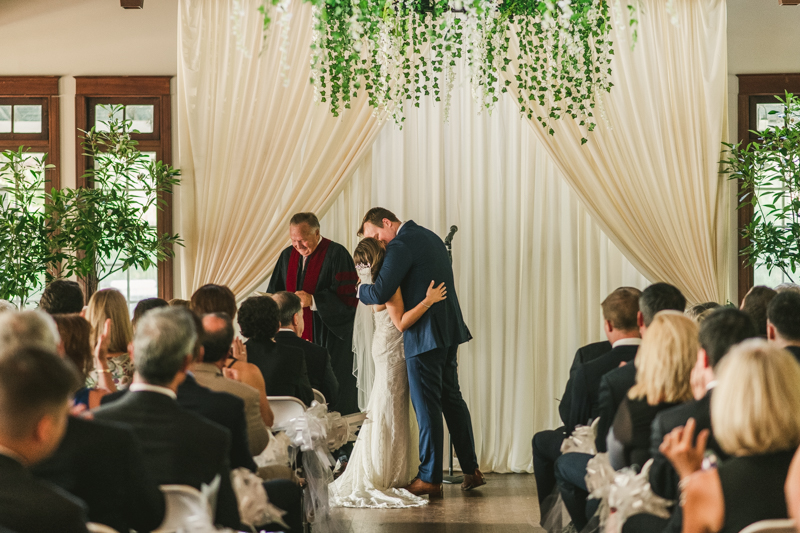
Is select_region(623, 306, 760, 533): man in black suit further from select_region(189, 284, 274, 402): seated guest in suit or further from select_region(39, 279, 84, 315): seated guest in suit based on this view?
select_region(39, 279, 84, 315): seated guest in suit

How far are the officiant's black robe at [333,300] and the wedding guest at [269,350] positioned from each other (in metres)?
1.86

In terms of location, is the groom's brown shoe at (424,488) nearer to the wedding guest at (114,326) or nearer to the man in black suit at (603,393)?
the man in black suit at (603,393)

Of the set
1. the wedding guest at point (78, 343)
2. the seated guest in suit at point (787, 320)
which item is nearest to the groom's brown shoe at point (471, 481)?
the seated guest in suit at point (787, 320)

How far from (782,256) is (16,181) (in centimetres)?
533

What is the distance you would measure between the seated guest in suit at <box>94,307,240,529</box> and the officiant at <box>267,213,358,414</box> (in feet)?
10.9

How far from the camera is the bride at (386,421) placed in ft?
16.3

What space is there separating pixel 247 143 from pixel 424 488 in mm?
2825

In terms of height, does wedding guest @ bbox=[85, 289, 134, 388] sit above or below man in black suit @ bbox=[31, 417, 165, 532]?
above

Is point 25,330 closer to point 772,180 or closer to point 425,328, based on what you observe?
point 425,328

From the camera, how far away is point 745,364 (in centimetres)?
186

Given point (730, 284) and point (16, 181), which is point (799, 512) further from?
point (16, 181)

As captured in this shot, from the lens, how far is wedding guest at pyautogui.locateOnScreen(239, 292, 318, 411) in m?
3.64

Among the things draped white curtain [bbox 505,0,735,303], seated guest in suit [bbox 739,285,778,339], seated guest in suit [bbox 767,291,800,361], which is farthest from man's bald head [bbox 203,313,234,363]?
draped white curtain [bbox 505,0,735,303]

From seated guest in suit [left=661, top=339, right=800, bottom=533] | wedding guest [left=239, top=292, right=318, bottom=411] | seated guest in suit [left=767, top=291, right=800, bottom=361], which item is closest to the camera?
seated guest in suit [left=661, top=339, right=800, bottom=533]
